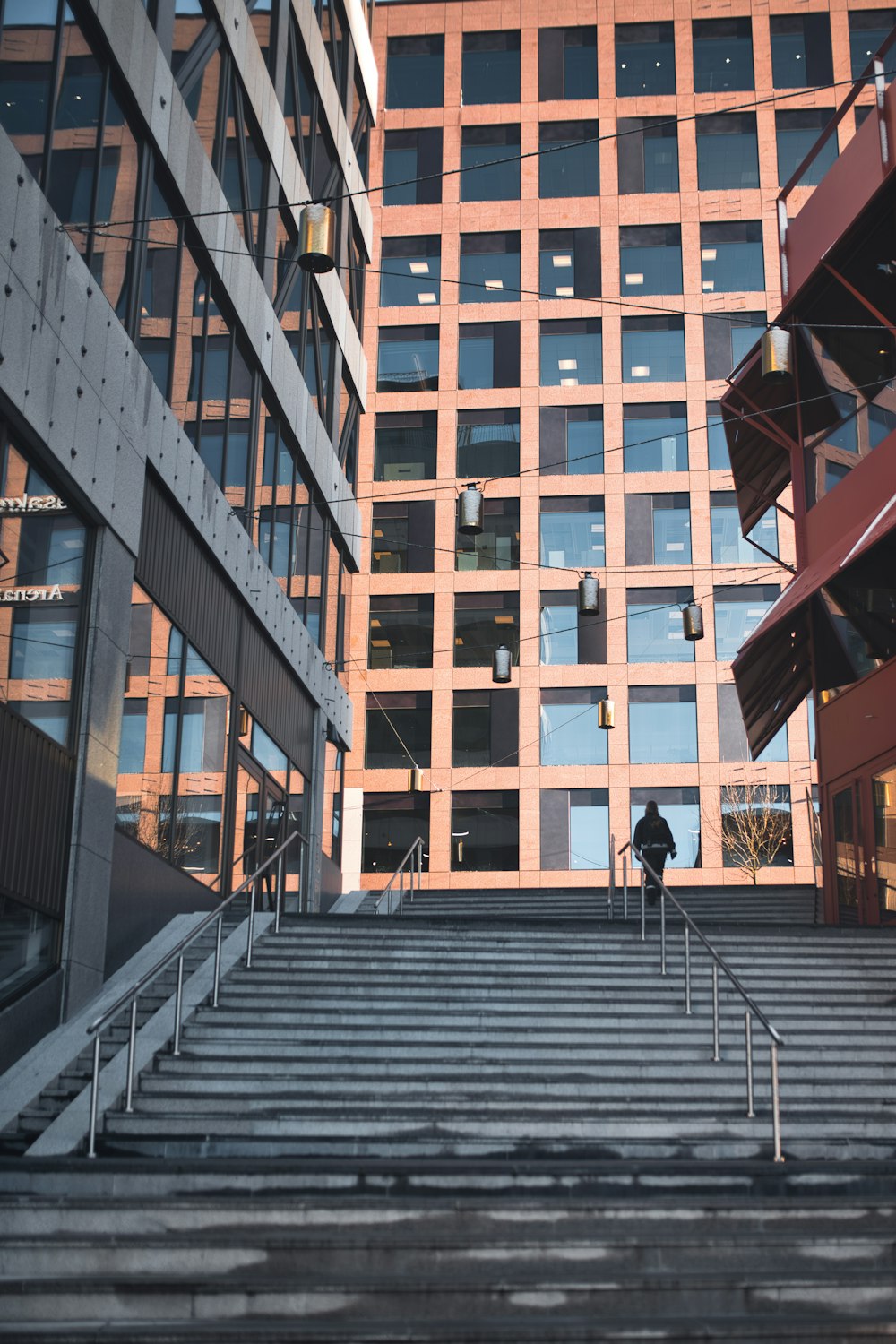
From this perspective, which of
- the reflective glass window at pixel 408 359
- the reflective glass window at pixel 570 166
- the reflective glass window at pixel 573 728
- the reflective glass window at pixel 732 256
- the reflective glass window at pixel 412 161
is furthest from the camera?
the reflective glass window at pixel 412 161

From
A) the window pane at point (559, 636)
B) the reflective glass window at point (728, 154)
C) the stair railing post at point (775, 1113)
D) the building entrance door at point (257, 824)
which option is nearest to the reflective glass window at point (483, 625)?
the window pane at point (559, 636)

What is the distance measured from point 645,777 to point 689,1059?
29461 millimetres

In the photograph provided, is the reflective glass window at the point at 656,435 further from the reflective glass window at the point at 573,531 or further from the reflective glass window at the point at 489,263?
the reflective glass window at the point at 489,263

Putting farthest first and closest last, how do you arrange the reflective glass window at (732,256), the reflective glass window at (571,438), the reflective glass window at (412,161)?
the reflective glass window at (412,161) → the reflective glass window at (732,256) → the reflective glass window at (571,438)

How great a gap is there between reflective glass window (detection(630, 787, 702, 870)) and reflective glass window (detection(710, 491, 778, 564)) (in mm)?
7290

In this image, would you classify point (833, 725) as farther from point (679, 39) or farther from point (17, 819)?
point (679, 39)

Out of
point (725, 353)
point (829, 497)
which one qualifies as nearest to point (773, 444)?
point (829, 497)

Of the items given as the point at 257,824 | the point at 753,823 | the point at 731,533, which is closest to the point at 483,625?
the point at 731,533

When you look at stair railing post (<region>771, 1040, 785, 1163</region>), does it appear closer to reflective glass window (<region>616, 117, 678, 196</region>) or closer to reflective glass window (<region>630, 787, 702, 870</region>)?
reflective glass window (<region>630, 787, 702, 870</region>)

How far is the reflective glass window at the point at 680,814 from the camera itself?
41.5 metres

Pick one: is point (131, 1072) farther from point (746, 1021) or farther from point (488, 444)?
point (488, 444)

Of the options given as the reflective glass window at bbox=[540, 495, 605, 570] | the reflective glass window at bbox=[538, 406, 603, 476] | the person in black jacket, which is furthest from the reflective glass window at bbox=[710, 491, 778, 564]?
the person in black jacket

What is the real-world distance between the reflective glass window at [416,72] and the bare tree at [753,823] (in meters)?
25.3

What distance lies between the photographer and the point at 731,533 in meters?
44.4
